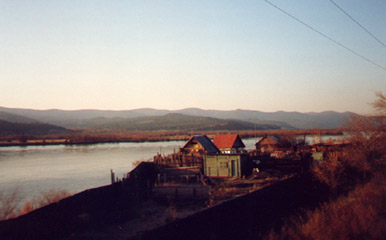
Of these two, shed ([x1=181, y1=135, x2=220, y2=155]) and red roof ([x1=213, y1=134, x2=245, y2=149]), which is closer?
shed ([x1=181, y1=135, x2=220, y2=155])

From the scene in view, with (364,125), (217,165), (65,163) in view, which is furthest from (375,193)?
(65,163)

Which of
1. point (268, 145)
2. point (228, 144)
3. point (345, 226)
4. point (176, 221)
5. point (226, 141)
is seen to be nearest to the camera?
point (176, 221)

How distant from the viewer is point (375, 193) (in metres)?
17.4

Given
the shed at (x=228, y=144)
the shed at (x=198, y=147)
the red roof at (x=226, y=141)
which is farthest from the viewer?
the red roof at (x=226, y=141)

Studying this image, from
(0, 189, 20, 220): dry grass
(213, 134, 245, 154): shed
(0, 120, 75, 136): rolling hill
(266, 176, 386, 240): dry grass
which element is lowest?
(0, 189, 20, 220): dry grass

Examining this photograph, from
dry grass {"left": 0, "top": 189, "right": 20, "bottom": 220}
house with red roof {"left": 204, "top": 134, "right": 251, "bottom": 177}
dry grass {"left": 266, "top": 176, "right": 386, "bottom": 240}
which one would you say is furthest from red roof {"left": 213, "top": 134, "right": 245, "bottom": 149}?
dry grass {"left": 266, "top": 176, "right": 386, "bottom": 240}

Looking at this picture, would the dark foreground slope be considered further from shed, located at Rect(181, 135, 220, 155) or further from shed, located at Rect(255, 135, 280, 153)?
shed, located at Rect(255, 135, 280, 153)

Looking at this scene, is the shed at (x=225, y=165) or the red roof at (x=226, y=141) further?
the red roof at (x=226, y=141)

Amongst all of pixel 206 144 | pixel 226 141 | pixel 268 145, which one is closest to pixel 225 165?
pixel 206 144

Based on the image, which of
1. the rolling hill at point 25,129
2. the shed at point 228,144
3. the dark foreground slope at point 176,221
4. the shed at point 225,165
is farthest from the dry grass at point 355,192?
the rolling hill at point 25,129

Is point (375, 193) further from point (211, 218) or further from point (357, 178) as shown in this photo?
point (211, 218)

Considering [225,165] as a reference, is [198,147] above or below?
above

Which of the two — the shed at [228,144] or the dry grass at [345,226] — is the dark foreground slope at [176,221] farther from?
the shed at [228,144]

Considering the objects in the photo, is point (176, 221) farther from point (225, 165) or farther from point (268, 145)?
point (268, 145)
